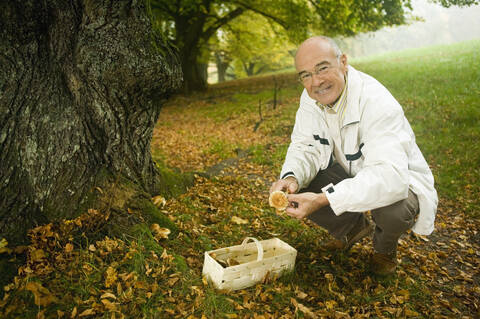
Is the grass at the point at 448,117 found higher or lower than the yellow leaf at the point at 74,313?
higher

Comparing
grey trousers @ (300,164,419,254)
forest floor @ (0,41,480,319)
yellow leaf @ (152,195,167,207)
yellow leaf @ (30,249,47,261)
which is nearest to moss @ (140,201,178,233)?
forest floor @ (0,41,480,319)

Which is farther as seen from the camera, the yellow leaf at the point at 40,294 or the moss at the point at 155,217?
the moss at the point at 155,217

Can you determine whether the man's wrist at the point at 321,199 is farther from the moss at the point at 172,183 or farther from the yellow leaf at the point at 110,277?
the moss at the point at 172,183

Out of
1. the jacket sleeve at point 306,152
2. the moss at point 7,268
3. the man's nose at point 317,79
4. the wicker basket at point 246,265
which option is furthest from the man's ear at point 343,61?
the moss at point 7,268

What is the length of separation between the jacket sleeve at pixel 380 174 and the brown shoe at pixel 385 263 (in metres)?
0.83

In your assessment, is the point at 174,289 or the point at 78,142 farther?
the point at 78,142

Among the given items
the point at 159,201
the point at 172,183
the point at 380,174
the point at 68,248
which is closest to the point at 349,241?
the point at 380,174

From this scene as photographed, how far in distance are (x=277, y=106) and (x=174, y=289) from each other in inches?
401

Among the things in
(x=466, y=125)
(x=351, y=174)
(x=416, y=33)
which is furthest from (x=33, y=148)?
(x=416, y=33)

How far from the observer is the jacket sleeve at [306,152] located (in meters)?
3.21

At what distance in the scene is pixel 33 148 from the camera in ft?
9.25

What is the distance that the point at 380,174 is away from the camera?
2502 mm

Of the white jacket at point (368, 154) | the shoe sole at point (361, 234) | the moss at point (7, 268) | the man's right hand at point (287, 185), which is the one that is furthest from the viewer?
the shoe sole at point (361, 234)

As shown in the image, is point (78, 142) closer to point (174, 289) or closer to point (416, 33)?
point (174, 289)
